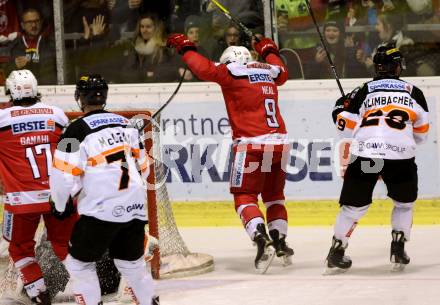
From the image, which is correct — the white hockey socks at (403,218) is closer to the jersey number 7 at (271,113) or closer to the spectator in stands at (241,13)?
the jersey number 7 at (271,113)

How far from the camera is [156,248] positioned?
6766 millimetres

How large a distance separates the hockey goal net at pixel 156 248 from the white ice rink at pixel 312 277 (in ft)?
0.39

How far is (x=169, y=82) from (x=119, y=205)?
4.21 meters

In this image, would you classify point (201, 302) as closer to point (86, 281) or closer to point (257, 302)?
point (257, 302)

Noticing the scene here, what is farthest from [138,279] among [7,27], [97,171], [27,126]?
[7,27]

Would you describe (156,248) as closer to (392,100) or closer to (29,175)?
(29,175)

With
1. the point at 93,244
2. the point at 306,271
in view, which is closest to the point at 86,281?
the point at 93,244

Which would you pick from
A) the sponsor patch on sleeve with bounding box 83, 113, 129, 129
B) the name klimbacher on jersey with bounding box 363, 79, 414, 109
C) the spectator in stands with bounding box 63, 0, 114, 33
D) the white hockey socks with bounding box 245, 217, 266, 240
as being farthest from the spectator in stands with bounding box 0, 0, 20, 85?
the sponsor patch on sleeve with bounding box 83, 113, 129, 129

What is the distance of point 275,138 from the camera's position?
7.43 metres

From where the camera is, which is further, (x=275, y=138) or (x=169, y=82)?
(x=169, y=82)

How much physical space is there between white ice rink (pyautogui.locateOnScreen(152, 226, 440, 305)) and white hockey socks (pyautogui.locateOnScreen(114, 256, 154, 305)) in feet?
2.74

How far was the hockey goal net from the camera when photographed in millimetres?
6633

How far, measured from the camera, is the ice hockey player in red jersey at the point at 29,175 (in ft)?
20.5

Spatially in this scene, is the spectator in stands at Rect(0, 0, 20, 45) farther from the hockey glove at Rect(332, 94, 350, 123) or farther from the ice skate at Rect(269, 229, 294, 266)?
the hockey glove at Rect(332, 94, 350, 123)
